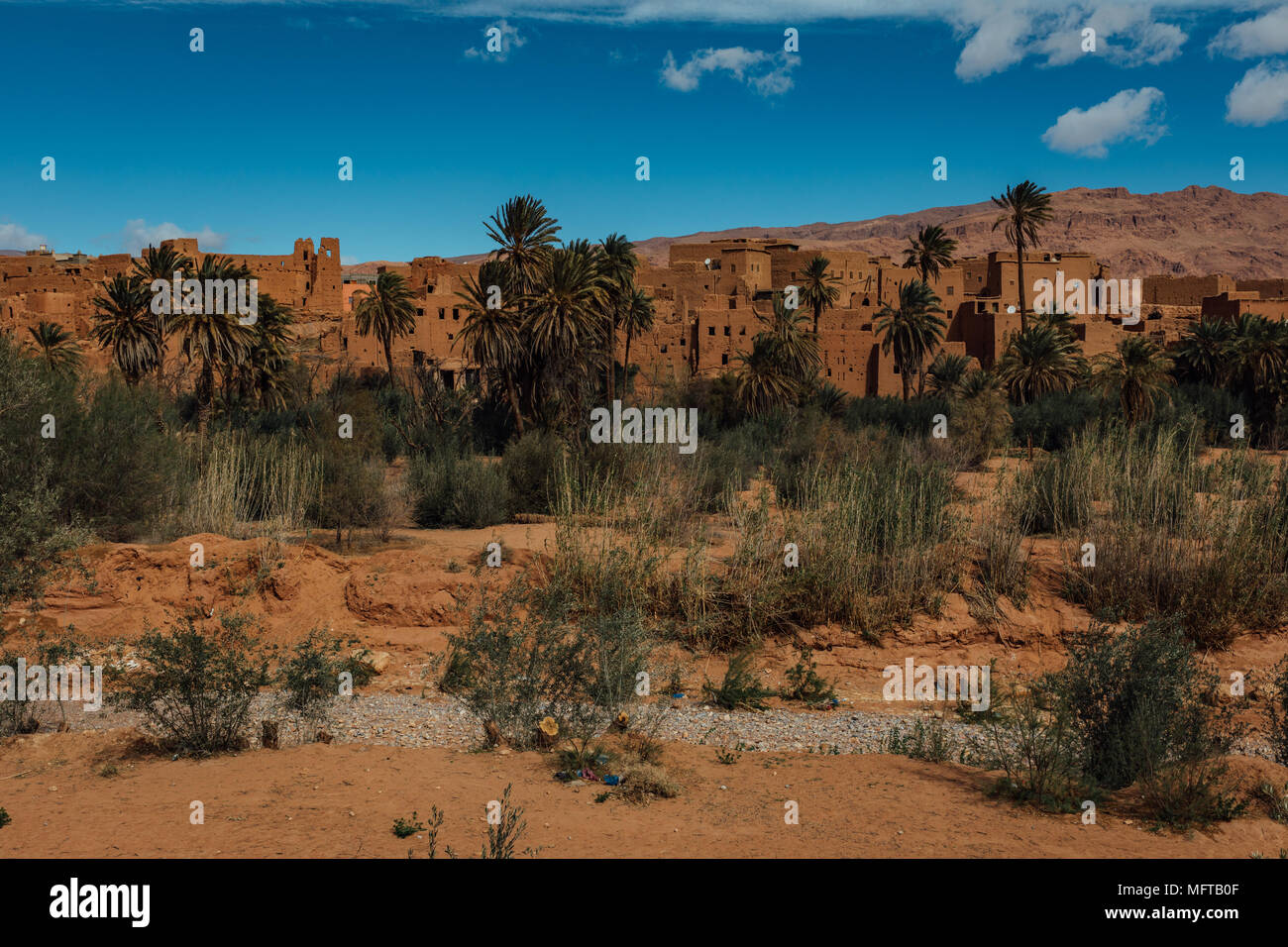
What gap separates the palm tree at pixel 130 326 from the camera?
27.9m

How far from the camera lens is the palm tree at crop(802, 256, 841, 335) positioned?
45.4 metres

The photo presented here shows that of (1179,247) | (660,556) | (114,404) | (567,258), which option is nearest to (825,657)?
(660,556)

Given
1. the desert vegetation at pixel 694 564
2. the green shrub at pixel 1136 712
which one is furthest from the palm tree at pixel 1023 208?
the green shrub at pixel 1136 712

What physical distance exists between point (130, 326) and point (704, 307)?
26085mm

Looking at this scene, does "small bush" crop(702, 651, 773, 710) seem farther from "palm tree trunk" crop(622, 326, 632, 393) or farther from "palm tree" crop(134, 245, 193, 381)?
"palm tree trunk" crop(622, 326, 632, 393)

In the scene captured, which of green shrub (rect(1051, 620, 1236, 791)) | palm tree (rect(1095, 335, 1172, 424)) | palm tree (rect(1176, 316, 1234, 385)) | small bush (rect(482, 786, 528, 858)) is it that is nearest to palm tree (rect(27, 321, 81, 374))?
small bush (rect(482, 786, 528, 858))

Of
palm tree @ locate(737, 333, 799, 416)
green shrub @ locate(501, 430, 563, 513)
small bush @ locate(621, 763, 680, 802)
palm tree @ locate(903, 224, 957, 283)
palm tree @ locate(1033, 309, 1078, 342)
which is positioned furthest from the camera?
palm tree @ locate(903, 224, 957, 283)

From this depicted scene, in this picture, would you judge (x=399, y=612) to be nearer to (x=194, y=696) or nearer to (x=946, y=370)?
(x=194, y=696)

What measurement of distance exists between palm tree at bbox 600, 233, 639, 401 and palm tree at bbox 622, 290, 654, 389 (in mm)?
597

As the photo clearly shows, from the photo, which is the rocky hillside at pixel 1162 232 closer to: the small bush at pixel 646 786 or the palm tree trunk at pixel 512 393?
the palm tree trunk at pixel 512 393

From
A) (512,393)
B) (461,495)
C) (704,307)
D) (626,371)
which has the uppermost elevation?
(704,307)

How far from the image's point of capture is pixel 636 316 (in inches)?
1604

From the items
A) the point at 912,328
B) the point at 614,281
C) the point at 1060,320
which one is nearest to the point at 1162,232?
the point at 1060,320

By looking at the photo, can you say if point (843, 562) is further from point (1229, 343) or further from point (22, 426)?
point (1229, 343)
